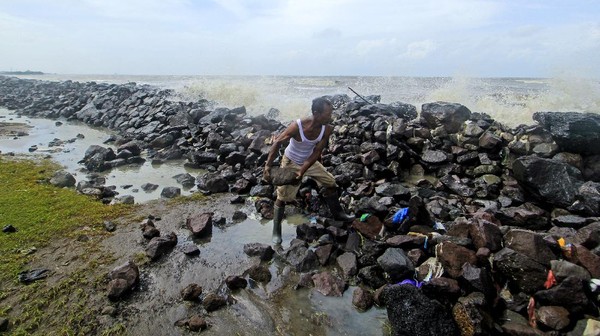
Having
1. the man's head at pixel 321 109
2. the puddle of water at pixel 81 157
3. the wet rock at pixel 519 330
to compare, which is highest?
the man's head at pixel 321 109

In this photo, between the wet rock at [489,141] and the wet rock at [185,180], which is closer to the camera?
the wet rock at [489,141]

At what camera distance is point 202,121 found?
13.3 m

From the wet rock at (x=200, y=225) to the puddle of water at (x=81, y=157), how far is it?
2.14 meters

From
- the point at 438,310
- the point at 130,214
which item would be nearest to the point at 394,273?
the point at 438,310

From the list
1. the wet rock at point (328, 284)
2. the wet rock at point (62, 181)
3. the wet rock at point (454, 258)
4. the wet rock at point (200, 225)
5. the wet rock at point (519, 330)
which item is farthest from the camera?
the wet rock at point (62, 181)

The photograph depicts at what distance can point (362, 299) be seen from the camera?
4.09 m

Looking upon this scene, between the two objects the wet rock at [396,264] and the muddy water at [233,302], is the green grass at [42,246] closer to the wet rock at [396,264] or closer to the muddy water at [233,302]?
the muddy water at [233,302]

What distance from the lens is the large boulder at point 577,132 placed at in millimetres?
6992

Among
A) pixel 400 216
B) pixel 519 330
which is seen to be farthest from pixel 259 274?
pixel 519 330

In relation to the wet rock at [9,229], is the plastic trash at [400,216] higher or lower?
higher

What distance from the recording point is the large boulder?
22.9 ft

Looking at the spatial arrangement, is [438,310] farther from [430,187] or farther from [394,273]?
[430,187]

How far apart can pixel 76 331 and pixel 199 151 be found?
765 cm

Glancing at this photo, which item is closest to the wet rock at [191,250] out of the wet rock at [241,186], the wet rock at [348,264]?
the wet rock at [348,264]
